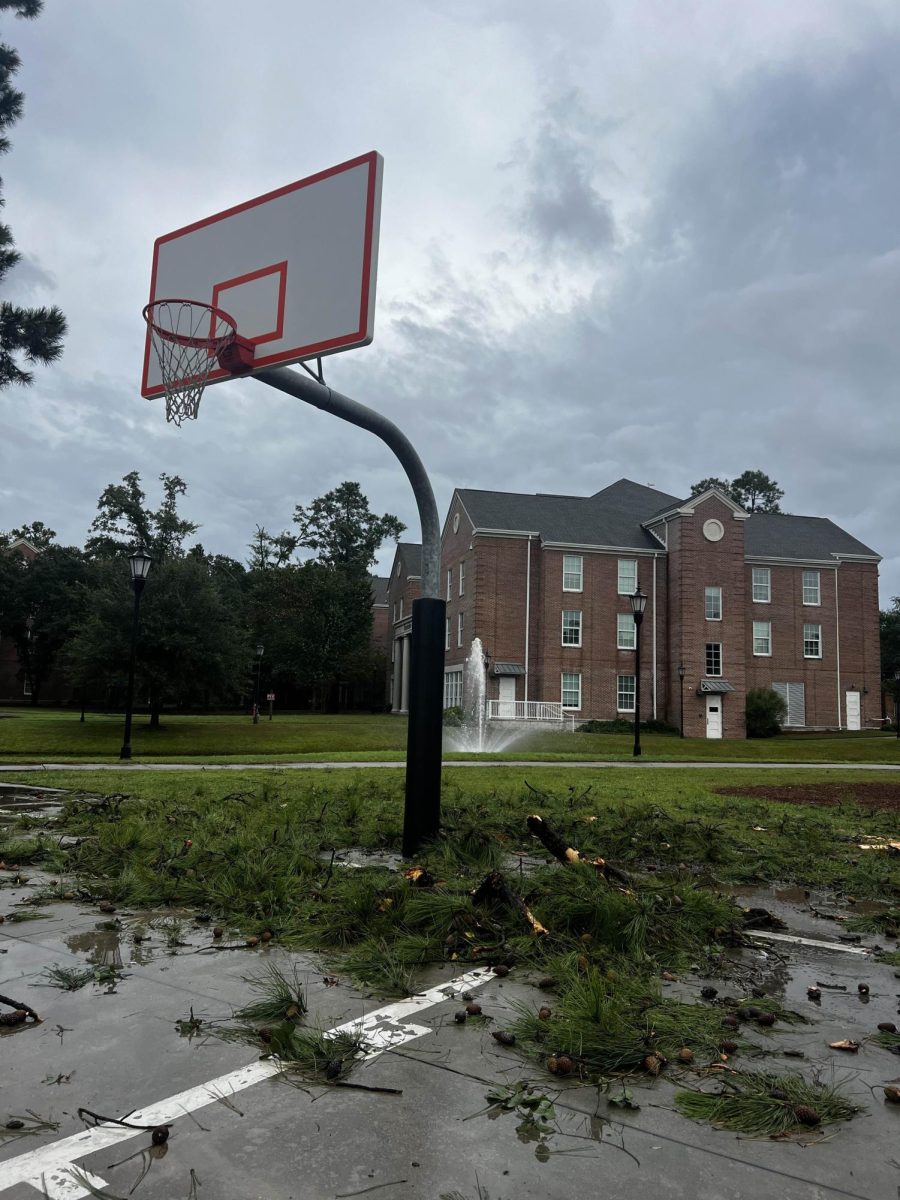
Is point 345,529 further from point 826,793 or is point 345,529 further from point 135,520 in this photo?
point 826,793

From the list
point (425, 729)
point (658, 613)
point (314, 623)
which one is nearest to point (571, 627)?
point (658, 613)

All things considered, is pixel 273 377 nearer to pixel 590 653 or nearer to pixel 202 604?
pixel 202 604

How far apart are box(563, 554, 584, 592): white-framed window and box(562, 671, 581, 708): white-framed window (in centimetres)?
420

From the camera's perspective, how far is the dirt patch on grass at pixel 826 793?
11.9m

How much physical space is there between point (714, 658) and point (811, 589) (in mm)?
8876

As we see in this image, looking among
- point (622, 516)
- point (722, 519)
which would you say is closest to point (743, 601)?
point (722, 519)

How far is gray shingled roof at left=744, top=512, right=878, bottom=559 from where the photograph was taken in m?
46.0

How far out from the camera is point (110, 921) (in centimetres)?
495

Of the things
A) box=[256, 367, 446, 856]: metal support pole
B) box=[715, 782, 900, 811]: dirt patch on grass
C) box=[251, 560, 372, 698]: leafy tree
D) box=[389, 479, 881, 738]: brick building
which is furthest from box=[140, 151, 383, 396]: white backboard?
box=[251, 560, 372, 698]: leafy tree

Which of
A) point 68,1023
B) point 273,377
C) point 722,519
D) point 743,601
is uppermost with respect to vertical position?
point 722,519

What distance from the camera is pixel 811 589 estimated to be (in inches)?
1816

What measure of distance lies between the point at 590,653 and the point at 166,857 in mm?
37025

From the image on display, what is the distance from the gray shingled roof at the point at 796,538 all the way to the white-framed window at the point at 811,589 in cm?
104

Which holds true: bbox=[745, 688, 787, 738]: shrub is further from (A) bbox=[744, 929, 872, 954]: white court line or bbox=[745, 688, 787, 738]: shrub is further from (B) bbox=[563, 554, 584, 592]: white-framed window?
(A) bbox=[744, 929, 872, 954]: white court line
